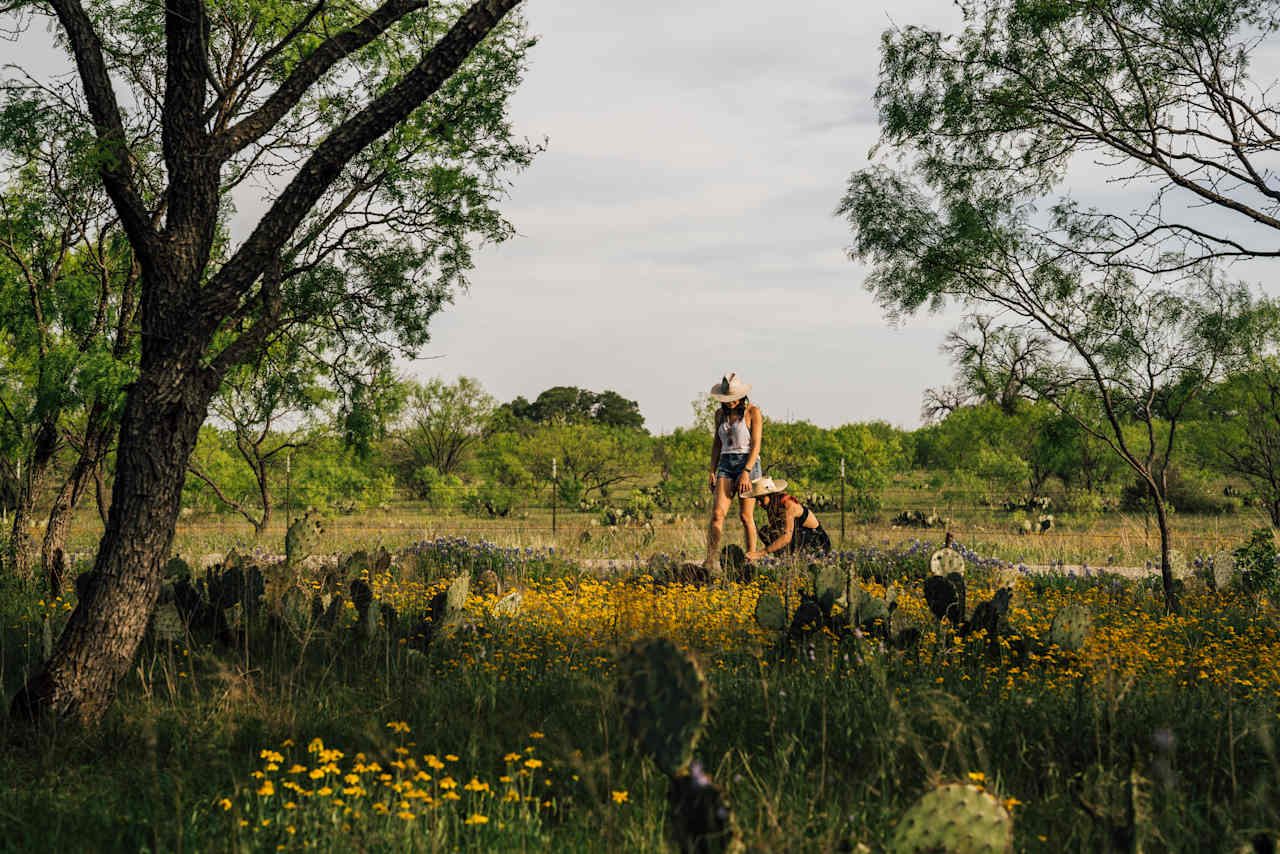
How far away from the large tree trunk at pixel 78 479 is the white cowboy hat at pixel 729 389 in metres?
5.31

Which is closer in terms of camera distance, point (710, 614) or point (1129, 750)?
point (1129, 750)

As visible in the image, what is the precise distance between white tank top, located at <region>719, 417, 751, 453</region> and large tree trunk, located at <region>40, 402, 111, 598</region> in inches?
208

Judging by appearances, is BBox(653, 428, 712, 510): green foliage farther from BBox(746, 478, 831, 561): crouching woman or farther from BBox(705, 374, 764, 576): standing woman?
BBox(705, 374, 764, 576): standing woman

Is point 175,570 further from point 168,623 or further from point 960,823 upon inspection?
point 960,823

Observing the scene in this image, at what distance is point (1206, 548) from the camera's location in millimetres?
11703

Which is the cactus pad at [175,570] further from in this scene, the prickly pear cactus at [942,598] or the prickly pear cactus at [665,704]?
the prickly pear cactus at [942,598]

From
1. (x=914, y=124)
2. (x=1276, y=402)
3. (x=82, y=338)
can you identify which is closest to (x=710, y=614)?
(x=914, y=124)

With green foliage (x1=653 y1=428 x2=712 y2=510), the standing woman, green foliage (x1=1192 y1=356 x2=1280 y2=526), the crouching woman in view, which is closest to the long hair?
the standing woman

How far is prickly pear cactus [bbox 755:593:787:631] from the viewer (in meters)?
5.29

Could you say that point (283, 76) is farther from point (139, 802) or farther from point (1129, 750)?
point (1129, 750)

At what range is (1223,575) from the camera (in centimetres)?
793

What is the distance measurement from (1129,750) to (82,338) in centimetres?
883

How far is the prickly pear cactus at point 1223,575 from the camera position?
784 cm

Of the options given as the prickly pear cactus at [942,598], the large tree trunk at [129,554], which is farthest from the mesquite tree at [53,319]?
the prickly pear cactus at [942,598]
